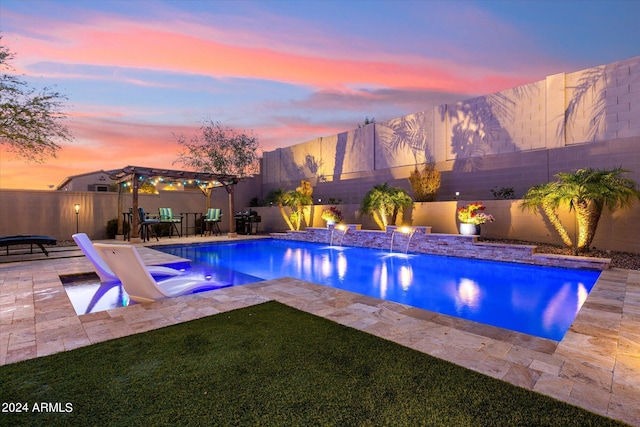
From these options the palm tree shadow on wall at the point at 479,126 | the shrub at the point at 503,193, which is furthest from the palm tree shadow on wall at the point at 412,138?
the shrub at the point at 503,193

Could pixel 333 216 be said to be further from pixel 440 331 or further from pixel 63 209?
pixel 63 209

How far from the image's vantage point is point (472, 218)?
8.34 meters

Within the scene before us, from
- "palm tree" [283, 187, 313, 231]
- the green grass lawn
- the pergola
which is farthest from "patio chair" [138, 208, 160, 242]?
the green grass lawn

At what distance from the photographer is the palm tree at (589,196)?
6.28 meters

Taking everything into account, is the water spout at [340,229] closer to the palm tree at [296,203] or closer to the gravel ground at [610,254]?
the palm tree at [296,203]

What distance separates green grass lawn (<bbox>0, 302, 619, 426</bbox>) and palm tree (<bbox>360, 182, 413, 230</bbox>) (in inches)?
317

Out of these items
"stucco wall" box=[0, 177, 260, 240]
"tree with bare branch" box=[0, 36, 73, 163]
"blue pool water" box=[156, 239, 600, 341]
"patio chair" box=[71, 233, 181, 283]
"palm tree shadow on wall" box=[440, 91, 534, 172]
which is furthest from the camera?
"stucco wall" box=[0, 177, 260, 240]

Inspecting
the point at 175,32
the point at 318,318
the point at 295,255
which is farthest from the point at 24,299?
the point at 175,32

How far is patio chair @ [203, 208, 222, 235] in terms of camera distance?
13.3m

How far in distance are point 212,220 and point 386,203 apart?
755 cm

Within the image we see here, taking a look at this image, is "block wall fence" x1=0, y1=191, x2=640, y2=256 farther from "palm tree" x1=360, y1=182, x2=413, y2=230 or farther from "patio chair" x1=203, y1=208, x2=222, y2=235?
"patio chair" x1=203, y1=208, x2=222, y2=235

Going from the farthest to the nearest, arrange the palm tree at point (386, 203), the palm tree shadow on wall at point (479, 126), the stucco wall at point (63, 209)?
the stucco wall at point (63, 209)
the palm tree at point (386, 203)
the palm tree shadow on wall at point (479, 126)

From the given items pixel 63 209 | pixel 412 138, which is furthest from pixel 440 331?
pixel 63 209

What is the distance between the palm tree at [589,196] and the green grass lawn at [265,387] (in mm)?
6509
